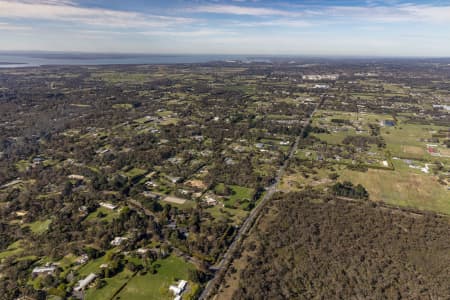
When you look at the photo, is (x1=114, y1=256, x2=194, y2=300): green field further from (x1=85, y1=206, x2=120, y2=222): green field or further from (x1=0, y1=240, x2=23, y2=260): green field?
(x1=0, y1=240, x2=23, y2=260): green field

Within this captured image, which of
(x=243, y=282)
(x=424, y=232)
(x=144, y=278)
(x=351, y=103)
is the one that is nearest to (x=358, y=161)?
(x=424, y=232)

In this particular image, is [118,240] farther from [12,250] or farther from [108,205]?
[12,250]

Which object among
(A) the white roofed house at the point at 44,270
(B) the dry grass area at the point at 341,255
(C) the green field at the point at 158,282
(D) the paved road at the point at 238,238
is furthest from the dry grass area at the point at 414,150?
(A) the white roofed house at the point at 44,270

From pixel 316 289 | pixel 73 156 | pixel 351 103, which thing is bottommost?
pixel 316 289

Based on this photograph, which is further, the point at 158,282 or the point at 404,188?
the point at 404,188

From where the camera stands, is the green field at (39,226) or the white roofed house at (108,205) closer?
the green field at (39,226)

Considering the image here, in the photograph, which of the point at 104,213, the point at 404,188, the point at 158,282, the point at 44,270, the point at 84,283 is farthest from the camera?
the point at 404,188

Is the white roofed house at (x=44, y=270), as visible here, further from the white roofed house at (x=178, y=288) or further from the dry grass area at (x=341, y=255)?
the dry grass area at (x=341, y=255)

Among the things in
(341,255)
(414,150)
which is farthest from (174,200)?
(414,150)

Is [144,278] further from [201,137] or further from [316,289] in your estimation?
[201,137]
